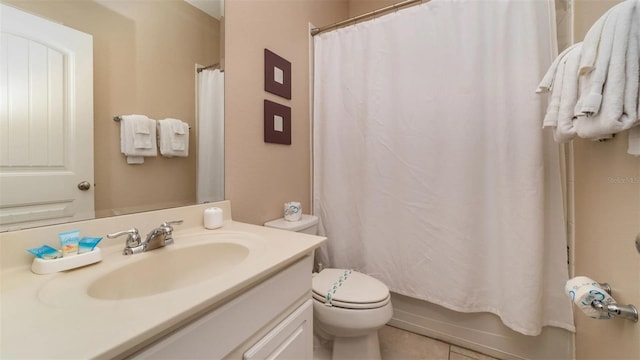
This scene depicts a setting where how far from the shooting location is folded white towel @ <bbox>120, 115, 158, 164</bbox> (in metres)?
0.84

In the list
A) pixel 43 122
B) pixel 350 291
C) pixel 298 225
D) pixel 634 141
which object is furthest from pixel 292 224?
pixel 634 141

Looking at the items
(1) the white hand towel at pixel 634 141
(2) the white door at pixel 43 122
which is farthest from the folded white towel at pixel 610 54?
(2) the white door at pixel 43 122

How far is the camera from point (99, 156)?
0.79 meters

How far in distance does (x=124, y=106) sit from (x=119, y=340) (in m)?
0.77

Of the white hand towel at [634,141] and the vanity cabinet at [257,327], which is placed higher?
the white hand towel at [634,141]

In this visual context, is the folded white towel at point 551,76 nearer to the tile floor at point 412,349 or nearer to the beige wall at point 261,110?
the beige wall at point 261,110

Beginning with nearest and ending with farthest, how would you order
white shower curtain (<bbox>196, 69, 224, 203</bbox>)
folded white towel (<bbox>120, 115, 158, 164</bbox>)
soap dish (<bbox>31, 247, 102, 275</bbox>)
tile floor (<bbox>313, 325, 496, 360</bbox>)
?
soap dish (<bbox>31, 247, 102, 275</bbox>)
folded white towel (<bbox>120, 115, 158, 164</bbox>)
white shower curtain (<bbox>196, 69, 224, 203</bbox>)
tile floor (<bbox>313, 325, 496, 360</bbox>)

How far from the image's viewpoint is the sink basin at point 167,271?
0.64 meters

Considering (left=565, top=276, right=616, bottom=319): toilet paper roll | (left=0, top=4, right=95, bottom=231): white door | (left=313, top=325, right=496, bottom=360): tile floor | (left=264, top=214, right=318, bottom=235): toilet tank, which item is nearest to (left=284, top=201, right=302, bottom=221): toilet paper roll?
(left=264, top=214, right=318, bottom=235): toilet tank

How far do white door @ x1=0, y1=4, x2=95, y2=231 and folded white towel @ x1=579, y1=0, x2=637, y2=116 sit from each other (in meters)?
1.54

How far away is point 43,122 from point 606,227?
1885mm

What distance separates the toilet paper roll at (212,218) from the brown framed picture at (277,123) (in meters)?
0.51

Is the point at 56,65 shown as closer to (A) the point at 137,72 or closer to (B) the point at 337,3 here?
(A) the point at 137,72

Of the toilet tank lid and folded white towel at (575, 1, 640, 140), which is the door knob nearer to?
the toilet tank lid
